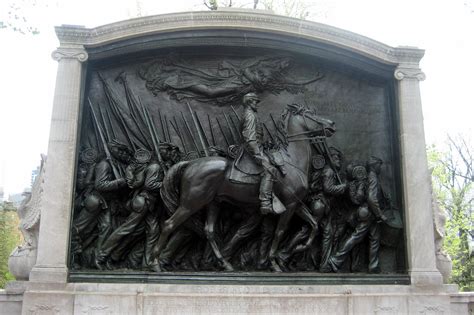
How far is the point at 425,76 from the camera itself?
10367mm

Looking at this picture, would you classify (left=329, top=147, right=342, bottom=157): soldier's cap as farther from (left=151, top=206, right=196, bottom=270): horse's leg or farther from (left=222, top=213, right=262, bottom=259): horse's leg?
(left=151, top=206, right=196, bottom=270): horse's leg

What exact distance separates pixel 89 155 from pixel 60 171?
2.31ft

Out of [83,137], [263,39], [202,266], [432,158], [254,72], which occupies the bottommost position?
[202,266]

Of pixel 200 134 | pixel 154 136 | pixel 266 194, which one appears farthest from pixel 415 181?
pixel 154 136

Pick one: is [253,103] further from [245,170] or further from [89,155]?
[89,155]

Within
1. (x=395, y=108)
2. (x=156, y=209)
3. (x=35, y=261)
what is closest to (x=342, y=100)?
(x=395, y=108)

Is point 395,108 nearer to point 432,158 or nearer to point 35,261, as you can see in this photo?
point 35,261

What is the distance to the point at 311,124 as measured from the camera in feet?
32.0

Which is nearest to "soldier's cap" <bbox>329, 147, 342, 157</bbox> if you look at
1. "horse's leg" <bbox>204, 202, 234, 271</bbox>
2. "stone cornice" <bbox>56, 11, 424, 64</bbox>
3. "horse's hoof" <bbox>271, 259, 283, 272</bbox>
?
"stone cornice" <bbox>56, 11, 424, 64</bbox>

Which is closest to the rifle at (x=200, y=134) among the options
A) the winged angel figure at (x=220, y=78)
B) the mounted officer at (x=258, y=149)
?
the winged angel figure at (x=220, y=78)

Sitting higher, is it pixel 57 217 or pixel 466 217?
pixel 466 217

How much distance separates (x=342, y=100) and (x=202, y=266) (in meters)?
4.81

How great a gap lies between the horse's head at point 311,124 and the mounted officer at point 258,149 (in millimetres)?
815

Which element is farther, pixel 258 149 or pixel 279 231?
pixel 279 231
